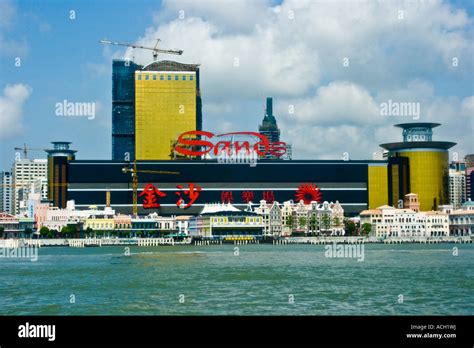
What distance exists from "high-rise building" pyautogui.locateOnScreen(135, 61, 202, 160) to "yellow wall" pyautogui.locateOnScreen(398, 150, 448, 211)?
1722 inches

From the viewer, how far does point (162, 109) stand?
175375mm

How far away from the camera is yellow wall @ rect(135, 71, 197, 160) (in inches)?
6870

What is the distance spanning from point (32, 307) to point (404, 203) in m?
133

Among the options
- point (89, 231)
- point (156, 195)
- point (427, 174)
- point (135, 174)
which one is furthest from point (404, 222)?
point (89, 231)

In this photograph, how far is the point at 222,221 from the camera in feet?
482

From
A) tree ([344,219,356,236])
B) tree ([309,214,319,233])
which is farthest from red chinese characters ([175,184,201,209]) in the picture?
tree ([344,219,356,236])

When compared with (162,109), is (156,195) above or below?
below

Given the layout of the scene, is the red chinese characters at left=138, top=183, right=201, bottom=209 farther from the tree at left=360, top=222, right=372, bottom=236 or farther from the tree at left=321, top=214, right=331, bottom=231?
the tree at left=360, top=222, right=372, bottom=236

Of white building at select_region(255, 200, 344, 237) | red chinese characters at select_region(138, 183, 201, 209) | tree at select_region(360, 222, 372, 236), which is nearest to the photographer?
tree at select_region(360, 222, 372, 236)

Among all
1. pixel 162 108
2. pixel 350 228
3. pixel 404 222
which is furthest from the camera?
pixel 162 108

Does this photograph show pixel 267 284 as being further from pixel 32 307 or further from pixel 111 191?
pixel 111 191

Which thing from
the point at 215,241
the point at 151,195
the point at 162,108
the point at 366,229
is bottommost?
the point at 215,241

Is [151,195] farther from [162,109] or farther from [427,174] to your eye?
[427,174]

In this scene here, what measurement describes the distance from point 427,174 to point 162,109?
2119 inches
